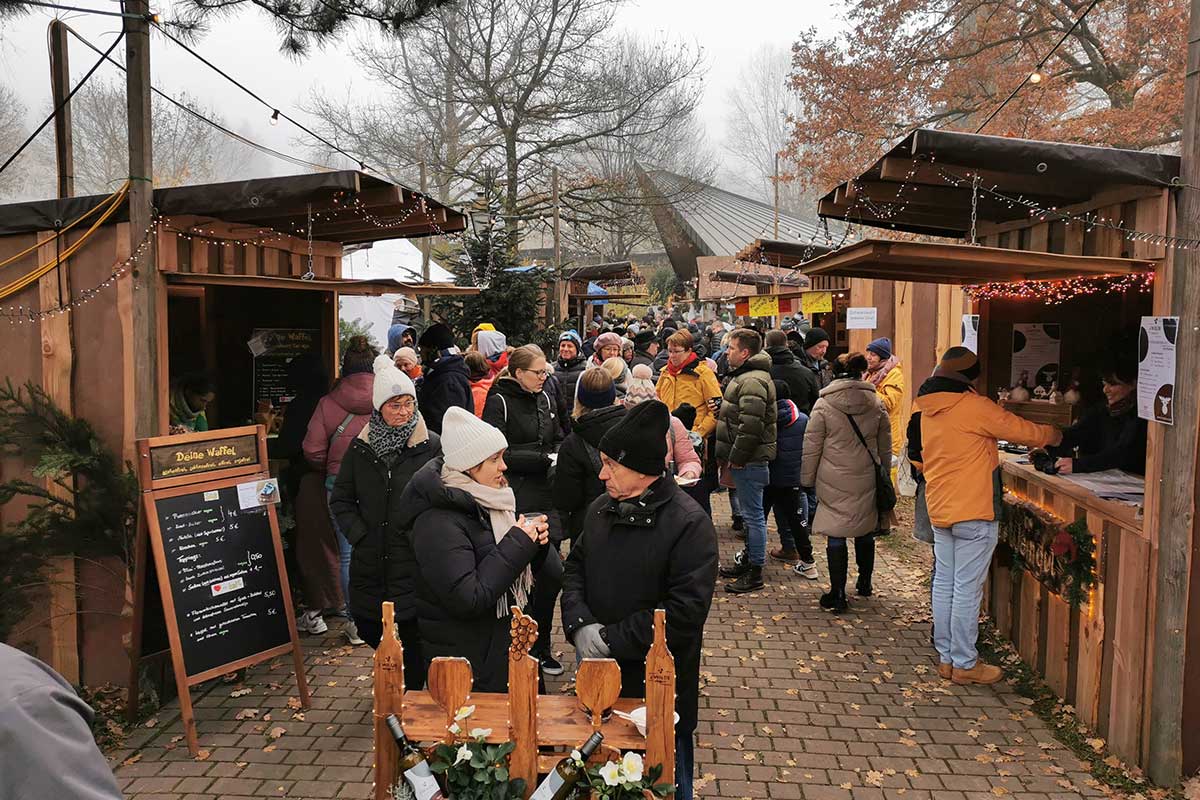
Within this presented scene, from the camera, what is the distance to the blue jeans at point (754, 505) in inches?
286

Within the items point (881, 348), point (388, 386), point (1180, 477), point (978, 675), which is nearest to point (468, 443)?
point (388, 386)

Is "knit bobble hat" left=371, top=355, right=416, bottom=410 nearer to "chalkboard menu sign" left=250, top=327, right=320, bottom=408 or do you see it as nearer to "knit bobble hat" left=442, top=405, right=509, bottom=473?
"knit bobble hat" left=442, top=405, right=509, bottom=473

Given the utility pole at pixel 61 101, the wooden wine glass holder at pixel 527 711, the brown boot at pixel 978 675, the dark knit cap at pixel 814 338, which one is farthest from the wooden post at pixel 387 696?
the dark knit cap at pixel 814 338

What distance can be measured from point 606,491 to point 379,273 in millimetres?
15510

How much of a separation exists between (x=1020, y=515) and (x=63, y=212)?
20.5 ft

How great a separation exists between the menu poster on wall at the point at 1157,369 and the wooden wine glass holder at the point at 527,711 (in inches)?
118

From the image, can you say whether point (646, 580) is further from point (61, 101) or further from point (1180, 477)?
point (61, 101)

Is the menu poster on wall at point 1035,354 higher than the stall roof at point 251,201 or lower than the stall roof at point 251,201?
lower

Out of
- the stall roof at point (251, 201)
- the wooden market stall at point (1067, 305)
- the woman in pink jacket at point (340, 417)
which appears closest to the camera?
the wooden market stall at point (1067, 305)

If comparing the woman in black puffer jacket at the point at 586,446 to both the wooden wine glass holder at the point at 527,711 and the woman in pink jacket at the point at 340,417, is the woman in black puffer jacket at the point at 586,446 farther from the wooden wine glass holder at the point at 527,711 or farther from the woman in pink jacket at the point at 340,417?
the wooden wine glass holder at the point at 527,711

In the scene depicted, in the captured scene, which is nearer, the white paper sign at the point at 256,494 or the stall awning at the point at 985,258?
the stall awning at the point at 985,258

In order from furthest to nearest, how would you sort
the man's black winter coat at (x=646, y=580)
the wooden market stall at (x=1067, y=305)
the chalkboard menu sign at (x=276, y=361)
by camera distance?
the chalkboard menu sign at (x=276, y=361) → the wooden market stall at (x=1067, y=305) → the man's black winter coat at (x=646, y=580)

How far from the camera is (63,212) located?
5141 mm

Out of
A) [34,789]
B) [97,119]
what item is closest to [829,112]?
[34,789]
